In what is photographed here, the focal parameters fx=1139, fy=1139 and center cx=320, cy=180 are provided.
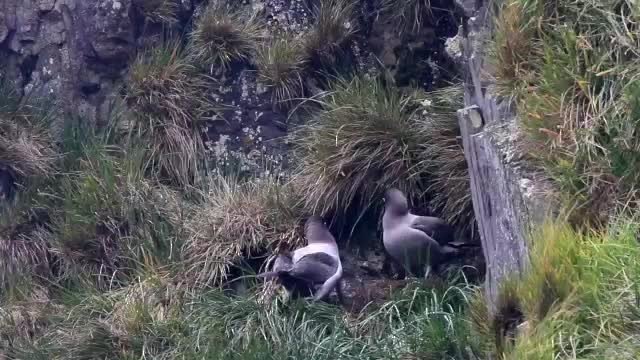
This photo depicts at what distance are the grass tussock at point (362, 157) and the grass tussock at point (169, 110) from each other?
1260 millimetres

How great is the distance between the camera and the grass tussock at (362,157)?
8273 millimetres

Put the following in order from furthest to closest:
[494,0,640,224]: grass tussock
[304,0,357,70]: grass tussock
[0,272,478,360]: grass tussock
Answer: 1. [304,0,357,70]: grass tussock
2. [0,272,478,360]: grass tussock
3. [494,0,640,224]: grass tussock

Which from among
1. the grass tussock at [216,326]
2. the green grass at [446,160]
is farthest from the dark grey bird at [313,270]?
the green grass at [446,160]

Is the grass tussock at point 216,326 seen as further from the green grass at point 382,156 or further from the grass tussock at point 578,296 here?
the grass tussock at point 578,296

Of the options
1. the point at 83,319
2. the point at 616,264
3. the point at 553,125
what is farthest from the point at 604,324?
the point at 83,319

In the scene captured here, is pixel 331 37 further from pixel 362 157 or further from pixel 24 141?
pixel 24 141

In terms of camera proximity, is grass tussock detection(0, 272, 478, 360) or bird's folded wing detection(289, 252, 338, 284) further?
bird's folded wing detection(289, 252, 338, 284)

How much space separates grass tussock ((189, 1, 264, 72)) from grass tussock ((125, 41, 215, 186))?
0.55 feet

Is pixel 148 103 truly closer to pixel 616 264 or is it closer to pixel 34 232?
pixel 34 232

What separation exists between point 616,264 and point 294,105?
4.96 meters

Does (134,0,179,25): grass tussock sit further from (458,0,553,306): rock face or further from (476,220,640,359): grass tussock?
(476,220,640,359): grass tussock

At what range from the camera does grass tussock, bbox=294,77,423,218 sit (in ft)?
27.1

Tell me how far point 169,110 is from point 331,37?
148cm

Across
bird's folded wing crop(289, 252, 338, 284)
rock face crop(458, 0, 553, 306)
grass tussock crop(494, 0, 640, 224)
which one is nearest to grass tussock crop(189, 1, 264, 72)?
bird's folded wing crop(289, 252, 338, 284)
